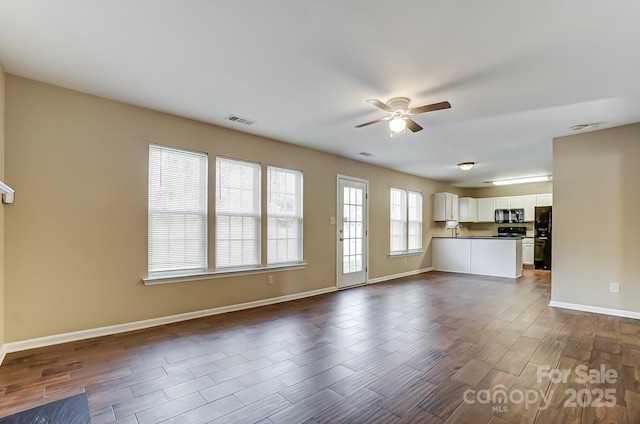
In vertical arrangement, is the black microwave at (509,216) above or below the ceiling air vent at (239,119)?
below

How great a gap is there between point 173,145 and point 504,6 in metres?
3.61

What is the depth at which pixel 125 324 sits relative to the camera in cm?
343

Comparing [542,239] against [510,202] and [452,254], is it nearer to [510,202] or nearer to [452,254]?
[510,202]

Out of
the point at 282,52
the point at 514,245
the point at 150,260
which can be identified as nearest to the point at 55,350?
the point at 150,260

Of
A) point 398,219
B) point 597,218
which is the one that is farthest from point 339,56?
point 398,219

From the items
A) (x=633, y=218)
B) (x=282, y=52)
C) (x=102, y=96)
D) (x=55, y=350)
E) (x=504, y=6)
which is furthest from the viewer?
(x=633, y=218)

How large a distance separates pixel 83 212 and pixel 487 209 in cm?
1045

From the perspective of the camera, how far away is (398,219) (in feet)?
24.6

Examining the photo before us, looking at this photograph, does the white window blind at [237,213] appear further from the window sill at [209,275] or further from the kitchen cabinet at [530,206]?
the kitchen cabinet at [530,206]

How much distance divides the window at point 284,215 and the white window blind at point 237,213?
240 millimetres

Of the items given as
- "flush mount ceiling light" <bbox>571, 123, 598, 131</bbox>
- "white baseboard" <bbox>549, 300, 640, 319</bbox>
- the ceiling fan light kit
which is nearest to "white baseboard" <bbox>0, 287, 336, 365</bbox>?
the ceiling fan light kit

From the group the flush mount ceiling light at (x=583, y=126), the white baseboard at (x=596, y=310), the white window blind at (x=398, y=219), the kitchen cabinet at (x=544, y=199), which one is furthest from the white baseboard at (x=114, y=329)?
the kitchen cabinet at (x=544, y=199)

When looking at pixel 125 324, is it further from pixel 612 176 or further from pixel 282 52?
pixel 612 176

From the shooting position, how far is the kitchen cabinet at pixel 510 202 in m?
9.33
